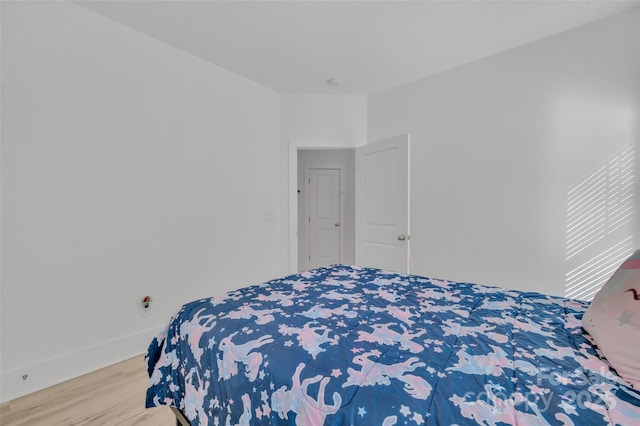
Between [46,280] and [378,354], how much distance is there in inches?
86.7

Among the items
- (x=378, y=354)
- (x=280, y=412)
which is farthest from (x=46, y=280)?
(x=378, y=354)

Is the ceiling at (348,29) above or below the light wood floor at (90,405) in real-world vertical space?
above

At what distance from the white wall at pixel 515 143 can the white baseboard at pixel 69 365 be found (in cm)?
272

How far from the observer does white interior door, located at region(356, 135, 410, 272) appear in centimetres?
301

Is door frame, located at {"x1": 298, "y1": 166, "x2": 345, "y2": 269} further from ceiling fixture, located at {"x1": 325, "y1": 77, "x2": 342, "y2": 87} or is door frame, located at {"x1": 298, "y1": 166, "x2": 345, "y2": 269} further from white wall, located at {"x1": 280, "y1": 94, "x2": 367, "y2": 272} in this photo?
ceiling fixture, located at {"x1": 325, "y1": 77, "x2": 342, "y2": 87}

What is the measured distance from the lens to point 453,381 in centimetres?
78

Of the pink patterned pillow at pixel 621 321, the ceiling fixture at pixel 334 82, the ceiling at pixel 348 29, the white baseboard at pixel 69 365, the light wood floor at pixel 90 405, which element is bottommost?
the light wood floor at pixel 90 405

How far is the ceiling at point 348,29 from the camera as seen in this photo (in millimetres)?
2018

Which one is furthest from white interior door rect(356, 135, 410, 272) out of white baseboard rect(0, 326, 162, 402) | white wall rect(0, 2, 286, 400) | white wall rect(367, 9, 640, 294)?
white baseboard rect(0, 326, 162, 402)

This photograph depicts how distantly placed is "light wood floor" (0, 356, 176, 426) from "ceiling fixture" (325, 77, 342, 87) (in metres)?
3.12

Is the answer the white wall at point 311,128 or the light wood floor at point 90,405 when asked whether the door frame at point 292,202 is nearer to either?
the white wall at point 311,128

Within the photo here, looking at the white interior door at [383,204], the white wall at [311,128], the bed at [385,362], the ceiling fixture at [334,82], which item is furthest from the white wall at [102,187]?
the white interior door at [383,204]

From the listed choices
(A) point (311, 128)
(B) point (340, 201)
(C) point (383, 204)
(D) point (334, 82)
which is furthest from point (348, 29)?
(B) point (340, 201)

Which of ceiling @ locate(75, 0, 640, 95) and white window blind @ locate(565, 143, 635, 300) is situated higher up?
ceiling @ locate(75, 0, 640, 95)
